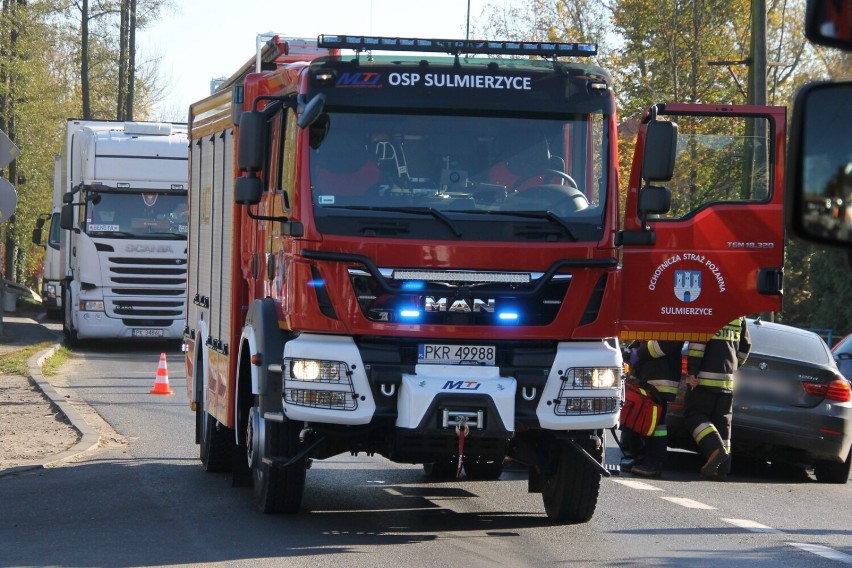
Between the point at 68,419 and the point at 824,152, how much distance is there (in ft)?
42.0

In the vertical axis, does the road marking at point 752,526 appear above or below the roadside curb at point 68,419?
above

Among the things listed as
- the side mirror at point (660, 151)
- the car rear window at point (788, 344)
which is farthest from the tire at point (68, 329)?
the side mirror at point (660, 151)

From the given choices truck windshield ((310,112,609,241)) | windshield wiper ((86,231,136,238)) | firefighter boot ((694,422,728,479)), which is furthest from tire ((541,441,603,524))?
windshield wiper ((86,231,136,238))

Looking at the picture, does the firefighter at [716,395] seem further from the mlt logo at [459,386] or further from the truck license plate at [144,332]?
the truck license plate at [144,332]

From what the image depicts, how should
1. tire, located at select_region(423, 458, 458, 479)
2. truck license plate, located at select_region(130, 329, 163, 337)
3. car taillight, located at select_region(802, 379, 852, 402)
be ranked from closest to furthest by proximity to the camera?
tire, located at select_region(423, 458, 458, 479), car taillight, located at select_region(802, 379, 852, 402), truck license plate, located at select_region(130, 329, 163, 337)

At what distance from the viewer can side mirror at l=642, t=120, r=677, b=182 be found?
8.71 meters

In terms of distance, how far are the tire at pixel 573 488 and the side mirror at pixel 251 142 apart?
2.61 meters

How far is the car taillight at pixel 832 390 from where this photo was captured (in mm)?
12328

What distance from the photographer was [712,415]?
1172 cm

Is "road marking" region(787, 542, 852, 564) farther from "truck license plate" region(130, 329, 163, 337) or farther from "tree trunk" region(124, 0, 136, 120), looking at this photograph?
"tree trunk" region(124, 0, 136, 120)

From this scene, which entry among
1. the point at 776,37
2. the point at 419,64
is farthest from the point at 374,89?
the point at 776,37

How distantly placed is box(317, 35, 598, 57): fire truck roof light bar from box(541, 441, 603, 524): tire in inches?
Answer: 96.7

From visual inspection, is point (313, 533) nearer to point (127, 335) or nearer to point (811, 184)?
point (811, 184)

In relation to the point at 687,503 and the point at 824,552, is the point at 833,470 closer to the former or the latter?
the point at 687,503
